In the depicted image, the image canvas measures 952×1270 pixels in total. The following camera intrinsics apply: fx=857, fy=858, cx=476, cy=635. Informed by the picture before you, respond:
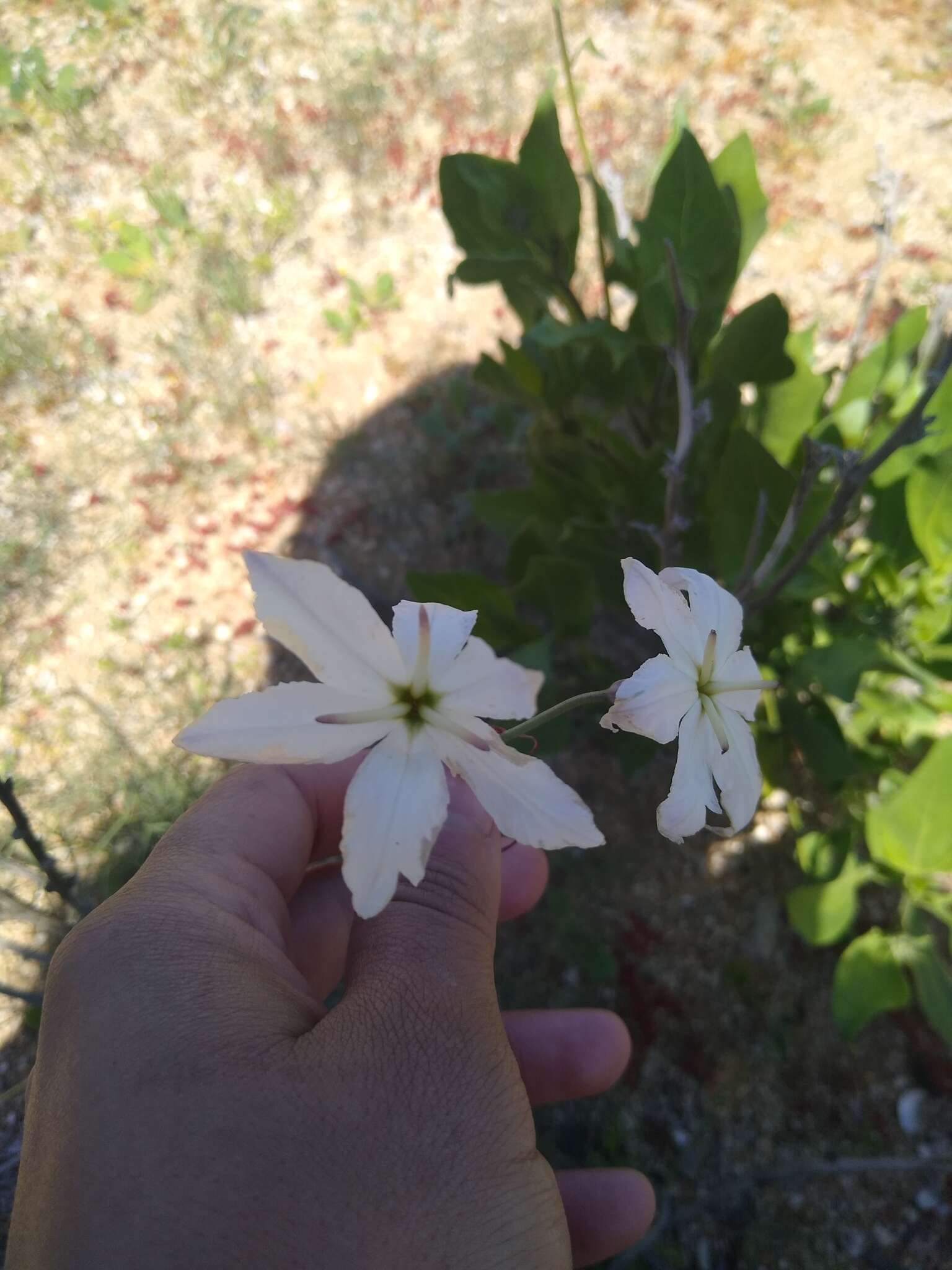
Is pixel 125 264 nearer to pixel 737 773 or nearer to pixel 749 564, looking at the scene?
pixel 749 564

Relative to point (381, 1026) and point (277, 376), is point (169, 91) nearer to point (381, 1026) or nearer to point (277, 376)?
point (277, 376)

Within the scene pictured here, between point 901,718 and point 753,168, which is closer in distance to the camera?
point 753,168

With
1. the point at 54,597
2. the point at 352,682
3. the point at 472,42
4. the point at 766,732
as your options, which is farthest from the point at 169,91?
the point at 352,682

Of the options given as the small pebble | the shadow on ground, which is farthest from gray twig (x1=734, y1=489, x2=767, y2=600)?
the small pebble

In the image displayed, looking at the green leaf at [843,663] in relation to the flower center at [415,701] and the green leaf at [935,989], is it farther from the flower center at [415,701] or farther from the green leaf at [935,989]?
the flower center at [415,701]

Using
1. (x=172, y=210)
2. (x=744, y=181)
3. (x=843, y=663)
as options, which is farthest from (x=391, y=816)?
(x=172, y=210)

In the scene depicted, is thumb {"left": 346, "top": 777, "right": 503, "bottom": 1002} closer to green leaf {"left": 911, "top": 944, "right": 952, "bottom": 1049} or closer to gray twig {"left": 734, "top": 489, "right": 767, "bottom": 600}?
gray twig {"left": 734, "top": 489, "right": 767, "bottom": 600}

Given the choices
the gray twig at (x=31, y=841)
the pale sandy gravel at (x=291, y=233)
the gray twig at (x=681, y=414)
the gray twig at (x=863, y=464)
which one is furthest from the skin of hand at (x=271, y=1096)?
the pale sandy gravel at (x=291, y=233)
